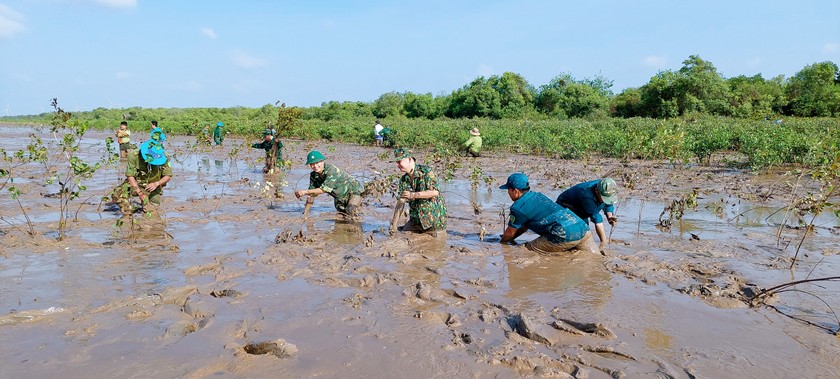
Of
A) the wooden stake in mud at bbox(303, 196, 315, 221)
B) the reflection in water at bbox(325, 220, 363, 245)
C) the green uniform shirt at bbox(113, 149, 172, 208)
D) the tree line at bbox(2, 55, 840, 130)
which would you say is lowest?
the reflection in water at bbox(325, 220, 363, 245)

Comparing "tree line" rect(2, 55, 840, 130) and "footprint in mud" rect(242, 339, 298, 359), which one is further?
"tree line" rect(2, 55, 840, 130)

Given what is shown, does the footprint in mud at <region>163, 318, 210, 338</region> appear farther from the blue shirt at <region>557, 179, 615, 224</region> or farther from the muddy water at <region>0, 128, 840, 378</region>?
the blue shirt at <region>557, 179, 615, 224</region>

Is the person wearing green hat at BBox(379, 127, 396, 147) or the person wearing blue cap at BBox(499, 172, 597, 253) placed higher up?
the person wearing green hat at BBox(379, 127, 396, 147)

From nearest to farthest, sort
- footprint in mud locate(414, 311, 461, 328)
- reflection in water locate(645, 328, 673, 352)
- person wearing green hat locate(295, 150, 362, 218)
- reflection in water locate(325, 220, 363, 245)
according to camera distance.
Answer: reflection in water locate(645, 328, 673, 352)
footprint in mud locate(414, 311, 461, 328)
reflection in water locate(325, 220, 363, 245)
person wearing green hat locate(295, 150, 362, 218)

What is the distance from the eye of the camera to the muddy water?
10.6ft

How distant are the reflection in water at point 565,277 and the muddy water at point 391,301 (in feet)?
0.09

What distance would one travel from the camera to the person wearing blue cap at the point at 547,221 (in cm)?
556

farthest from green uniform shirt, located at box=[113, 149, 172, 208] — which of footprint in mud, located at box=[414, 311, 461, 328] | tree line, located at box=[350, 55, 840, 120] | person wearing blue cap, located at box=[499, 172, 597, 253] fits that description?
tree line, located at box=[350, 55, 840, 120]

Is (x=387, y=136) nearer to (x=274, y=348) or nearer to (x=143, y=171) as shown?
(x=143, y=171)

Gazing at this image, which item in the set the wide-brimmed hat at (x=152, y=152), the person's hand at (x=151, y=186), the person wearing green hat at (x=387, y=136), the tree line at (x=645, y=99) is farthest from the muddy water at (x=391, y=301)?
the tree line at (x=645, y=99)

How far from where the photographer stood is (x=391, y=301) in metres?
4.28

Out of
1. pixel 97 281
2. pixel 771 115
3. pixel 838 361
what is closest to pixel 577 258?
pixel 838 361

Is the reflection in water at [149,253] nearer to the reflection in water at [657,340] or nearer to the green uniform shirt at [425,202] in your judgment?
the green uniform shirt at [425,202]

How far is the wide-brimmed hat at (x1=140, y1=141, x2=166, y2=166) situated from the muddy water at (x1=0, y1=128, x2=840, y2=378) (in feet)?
2.55
